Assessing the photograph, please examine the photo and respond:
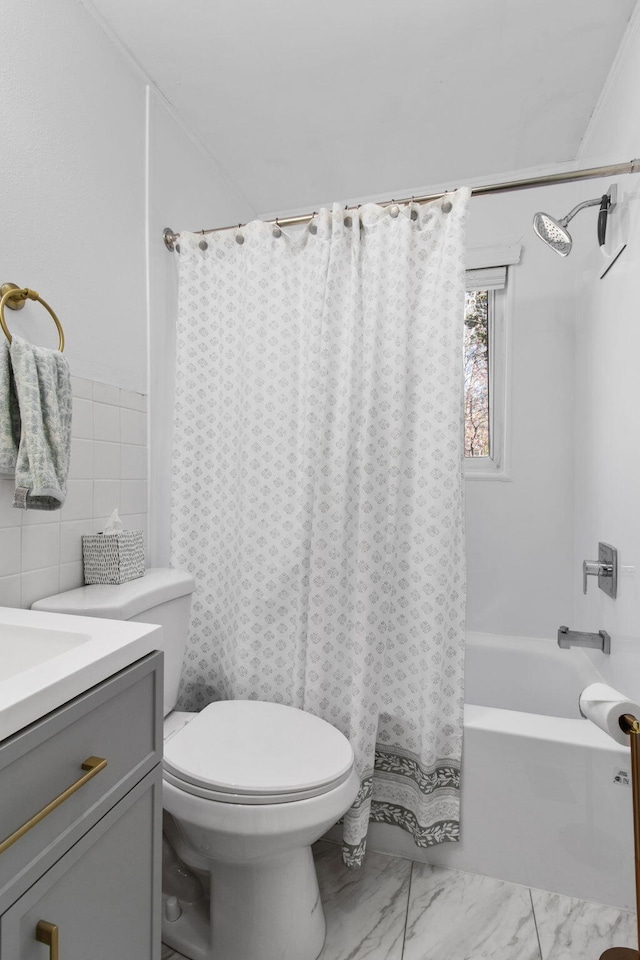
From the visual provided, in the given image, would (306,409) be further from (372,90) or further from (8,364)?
(372,90)

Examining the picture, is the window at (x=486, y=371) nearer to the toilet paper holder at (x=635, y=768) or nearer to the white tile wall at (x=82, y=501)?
the toilet paper holder at (x=635, y=768)

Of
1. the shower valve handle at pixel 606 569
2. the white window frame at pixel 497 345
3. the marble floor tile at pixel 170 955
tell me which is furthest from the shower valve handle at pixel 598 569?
the marble floor tile at pixel 170 955

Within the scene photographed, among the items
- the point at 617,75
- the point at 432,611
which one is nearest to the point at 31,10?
the point at 617,75

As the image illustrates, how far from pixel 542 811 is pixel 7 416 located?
5.49ft

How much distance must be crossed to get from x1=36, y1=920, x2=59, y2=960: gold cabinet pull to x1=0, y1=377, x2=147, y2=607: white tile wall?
702 mm

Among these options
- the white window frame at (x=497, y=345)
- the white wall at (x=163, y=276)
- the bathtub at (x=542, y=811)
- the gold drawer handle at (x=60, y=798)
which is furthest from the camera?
the white window frame at (x=497, y=345)

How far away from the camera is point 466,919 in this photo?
133 cm

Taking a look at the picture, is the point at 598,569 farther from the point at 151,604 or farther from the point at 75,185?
the point at 75,185

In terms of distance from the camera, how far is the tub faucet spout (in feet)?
5.14

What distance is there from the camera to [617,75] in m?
1.60

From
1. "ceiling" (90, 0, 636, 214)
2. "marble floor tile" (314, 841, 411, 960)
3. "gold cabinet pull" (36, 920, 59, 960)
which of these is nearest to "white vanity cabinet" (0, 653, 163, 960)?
"gold cabinet pull" (36, 920, 59, 960)

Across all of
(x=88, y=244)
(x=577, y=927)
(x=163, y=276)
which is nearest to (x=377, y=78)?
(x=163, y=276)

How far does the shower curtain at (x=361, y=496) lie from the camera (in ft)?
4.84

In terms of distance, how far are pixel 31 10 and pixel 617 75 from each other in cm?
167
